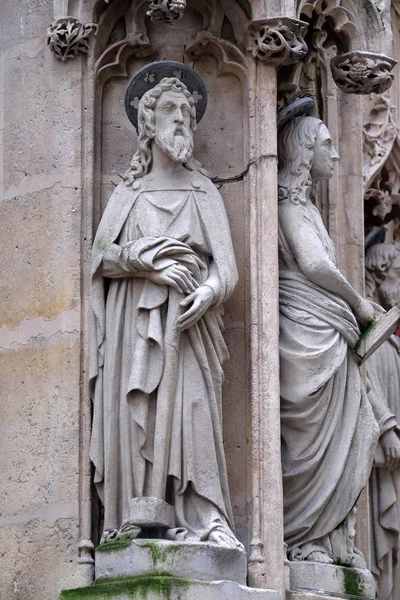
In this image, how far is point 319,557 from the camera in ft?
44.4

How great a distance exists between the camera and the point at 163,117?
1348 cm

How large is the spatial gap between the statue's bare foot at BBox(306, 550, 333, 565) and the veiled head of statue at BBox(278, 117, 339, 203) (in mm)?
1979

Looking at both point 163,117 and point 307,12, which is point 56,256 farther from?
point 307,12

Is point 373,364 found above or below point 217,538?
above

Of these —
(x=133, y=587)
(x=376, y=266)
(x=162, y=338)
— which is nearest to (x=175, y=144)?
(x=162, y=338)

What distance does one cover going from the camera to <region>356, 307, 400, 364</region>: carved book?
1384 cm

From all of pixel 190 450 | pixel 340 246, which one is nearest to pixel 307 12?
pixel 340 246

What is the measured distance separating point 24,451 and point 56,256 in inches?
43.1

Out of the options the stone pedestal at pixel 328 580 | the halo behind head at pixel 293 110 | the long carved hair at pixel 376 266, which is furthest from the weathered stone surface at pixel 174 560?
the long carved hair at pixel 376 266

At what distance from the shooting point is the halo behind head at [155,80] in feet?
44.8

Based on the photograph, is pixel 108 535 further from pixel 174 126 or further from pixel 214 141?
pixel 214 141

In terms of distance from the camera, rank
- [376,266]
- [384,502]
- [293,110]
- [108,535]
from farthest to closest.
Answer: [376,266] < [384,502] < [293,110] < [108,535]

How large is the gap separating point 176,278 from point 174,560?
1506 millimetres

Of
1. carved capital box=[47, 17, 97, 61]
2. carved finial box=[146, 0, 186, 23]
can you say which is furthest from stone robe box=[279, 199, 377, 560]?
carved capital box=[47, 17, 97, 61]
